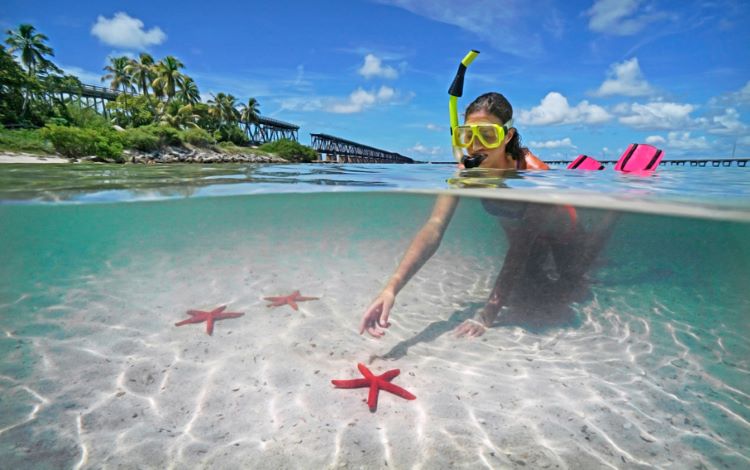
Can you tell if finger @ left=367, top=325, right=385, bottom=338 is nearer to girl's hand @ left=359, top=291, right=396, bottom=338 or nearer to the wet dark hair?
girl's hand @ left=359, top=291, right=396, bottom=338

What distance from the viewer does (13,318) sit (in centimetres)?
521

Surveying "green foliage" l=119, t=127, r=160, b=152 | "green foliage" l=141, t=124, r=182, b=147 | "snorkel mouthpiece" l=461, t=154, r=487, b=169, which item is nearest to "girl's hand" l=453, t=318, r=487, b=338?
"snorkel mouthpiece" l=461, t=154, r=487, b=169

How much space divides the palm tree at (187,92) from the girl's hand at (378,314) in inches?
2089

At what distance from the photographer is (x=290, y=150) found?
170 ft

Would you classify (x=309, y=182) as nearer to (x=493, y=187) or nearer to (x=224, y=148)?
(x=493, y=187)

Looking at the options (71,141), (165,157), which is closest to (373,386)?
(71,141)

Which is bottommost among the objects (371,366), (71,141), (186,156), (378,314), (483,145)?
(371,366)

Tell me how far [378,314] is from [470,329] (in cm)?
216

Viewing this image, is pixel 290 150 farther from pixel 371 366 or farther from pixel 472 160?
pixel 371 366

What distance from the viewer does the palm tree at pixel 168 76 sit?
43.8m

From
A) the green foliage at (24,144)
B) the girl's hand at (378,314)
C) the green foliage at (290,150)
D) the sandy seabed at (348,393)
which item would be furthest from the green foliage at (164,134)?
the girl's hand at (378,314)

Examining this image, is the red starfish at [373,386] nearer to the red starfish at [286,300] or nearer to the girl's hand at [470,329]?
the girl's hand at [470,329]

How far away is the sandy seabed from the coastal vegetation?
2320cm

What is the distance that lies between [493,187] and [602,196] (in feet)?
5.38
